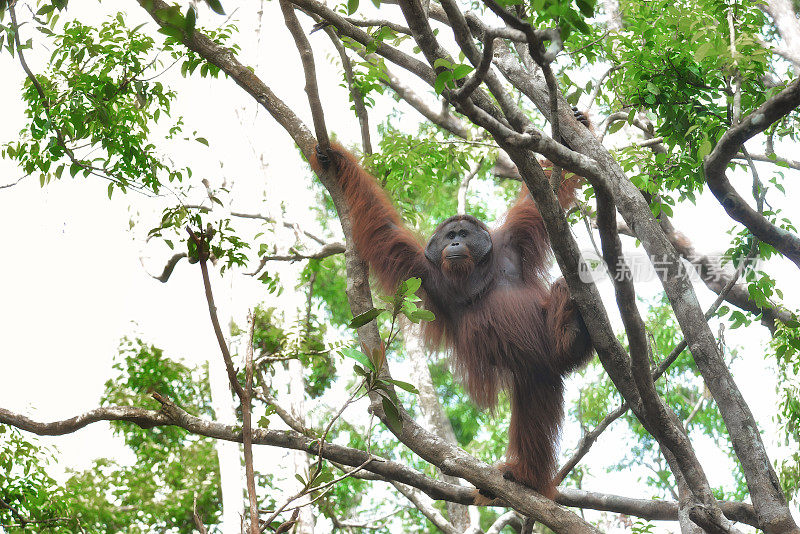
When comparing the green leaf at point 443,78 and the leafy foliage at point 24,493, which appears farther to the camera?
the leafy foliage at point 24,493

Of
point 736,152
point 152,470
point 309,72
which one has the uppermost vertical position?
point 152,470

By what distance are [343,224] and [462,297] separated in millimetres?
1087

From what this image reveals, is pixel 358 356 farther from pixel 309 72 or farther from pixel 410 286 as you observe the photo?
pixel 309 72

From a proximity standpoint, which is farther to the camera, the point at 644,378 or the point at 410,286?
the point at 644,378

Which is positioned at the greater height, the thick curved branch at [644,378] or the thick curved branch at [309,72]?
the thick curved branch at [309,72]

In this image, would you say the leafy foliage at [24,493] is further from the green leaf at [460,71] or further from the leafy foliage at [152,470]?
the green leaf at [460,71]

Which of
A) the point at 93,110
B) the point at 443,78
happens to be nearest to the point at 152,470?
the point at 93,110

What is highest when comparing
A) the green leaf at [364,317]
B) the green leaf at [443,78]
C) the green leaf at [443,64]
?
the green leaf at [443,64]

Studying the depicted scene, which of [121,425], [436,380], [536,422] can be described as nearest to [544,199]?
[536,422]

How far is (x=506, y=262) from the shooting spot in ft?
18.3

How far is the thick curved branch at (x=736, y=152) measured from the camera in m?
3.68

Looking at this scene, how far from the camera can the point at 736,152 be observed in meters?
4.24

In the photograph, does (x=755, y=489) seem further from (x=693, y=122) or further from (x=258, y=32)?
(x=258, y=32)

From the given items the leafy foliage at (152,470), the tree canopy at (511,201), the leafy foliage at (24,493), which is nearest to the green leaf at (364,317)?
the tree canopy at (511,201)
